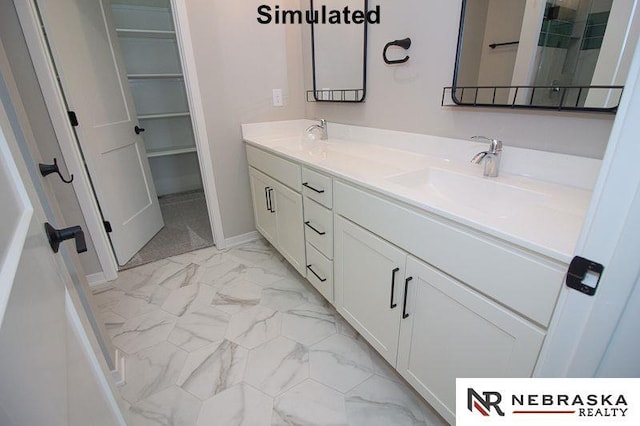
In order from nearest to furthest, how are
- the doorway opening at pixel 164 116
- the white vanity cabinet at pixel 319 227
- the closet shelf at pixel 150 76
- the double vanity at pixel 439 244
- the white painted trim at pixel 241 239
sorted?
the double vanity at pixel 439 244
the white vanity cabinet at pixel 319 227
the white painted trim at pixel 241 239
the doorway opening at pixel 164 116
the closet shelf at pixel 150 76

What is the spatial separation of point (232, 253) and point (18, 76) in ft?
5.46

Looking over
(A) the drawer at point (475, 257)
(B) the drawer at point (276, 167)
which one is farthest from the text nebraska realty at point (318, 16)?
(A) the drawer at point (475, 257)

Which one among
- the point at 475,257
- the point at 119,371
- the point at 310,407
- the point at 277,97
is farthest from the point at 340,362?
the point at 277,97

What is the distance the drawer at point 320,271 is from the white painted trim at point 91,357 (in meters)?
1.01

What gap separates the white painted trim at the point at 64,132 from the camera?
1.66 meters

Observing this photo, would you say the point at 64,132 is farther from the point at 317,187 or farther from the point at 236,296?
the point at 317,187

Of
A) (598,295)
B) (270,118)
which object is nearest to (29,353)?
(598,295)

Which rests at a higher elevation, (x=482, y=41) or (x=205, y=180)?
(x=482, y=41)

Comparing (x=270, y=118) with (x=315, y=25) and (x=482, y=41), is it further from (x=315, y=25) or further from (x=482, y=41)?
(x=482, y=41)

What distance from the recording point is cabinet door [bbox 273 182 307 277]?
1833 mm

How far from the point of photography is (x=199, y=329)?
1728 mm

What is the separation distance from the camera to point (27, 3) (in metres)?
1.61

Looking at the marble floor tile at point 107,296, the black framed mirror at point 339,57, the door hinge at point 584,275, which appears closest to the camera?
the door hinge at point 584,275

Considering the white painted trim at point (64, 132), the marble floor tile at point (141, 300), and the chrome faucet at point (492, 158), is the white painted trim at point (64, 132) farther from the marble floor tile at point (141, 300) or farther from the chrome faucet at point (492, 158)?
the chrome faucet at point (492, 158)
